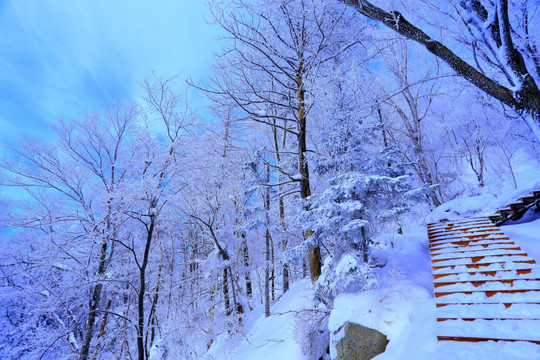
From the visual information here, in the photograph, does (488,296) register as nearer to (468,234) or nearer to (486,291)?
(486,291)

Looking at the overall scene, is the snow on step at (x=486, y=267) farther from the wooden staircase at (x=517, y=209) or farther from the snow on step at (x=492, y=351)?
the wooden staircase at (x=517, y=209)

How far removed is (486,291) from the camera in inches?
113

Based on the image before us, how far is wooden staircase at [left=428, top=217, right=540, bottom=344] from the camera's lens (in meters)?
2.24

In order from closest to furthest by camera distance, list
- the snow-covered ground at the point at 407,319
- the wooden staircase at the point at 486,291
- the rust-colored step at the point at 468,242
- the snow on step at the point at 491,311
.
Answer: the snow-covered ground at the point at 407,319
the wooden staircase at the point at 486,291
the snow on step at the point at 491,311
the rust-colored step at the point at 468,242

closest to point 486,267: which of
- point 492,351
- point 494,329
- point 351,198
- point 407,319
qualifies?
point 407,319

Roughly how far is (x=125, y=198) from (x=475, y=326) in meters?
5.57

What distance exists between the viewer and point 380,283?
4.13m

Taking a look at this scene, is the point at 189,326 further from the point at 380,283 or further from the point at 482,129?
the point at 482,129

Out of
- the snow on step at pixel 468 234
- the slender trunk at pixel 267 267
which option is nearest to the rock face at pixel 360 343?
the snow on step at pixel 468 234

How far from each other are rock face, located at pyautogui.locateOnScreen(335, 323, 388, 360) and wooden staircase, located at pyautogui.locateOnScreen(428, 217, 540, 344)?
107 cm

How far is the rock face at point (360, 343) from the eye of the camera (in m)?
3.38

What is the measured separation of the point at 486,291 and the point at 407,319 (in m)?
1.04

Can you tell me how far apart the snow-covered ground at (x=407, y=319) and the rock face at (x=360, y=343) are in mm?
93

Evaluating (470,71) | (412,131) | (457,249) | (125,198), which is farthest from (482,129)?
(125,198)
